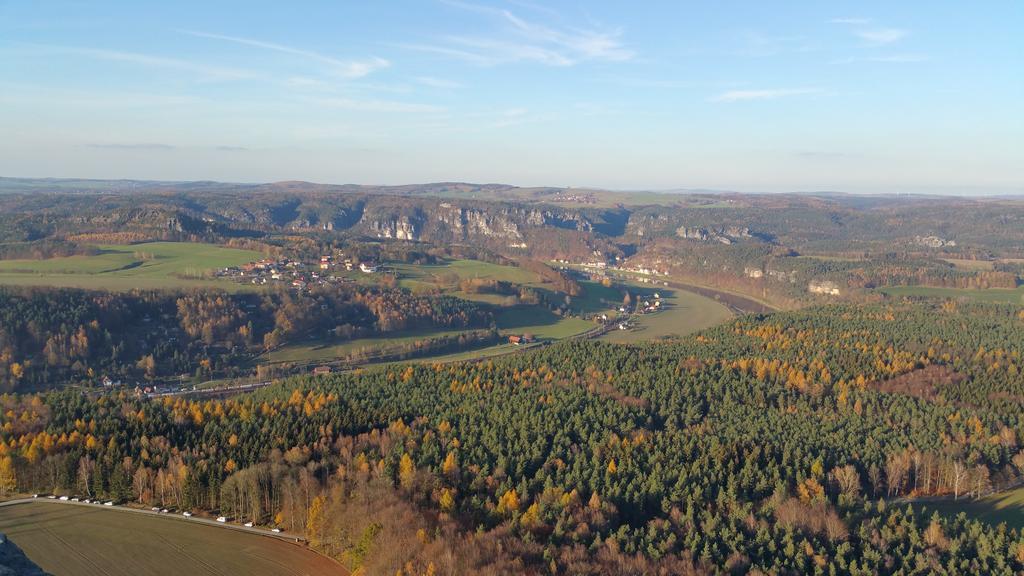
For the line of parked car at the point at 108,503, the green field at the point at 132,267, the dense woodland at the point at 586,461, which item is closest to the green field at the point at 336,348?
the green field at the point at 132,267

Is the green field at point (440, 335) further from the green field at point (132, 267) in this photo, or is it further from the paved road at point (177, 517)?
the paved road at point (177, 517)

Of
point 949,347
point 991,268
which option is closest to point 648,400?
point 949,347

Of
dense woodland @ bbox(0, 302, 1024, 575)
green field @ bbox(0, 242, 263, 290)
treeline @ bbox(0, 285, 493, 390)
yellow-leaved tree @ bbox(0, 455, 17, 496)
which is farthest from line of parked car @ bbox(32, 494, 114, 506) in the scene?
green field @ bbox(0, 242, 263, 290)

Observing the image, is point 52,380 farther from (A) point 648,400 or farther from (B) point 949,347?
(B) point 949,347

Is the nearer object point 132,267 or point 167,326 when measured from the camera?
point 167,326

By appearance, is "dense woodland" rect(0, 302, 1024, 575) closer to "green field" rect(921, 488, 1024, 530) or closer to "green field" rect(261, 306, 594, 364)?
"green field" rect(921, 488, 1024, 530)

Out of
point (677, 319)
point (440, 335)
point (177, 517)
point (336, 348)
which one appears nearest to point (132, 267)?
point (336, 348)

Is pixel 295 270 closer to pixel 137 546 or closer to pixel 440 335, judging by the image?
pixel 440 335
